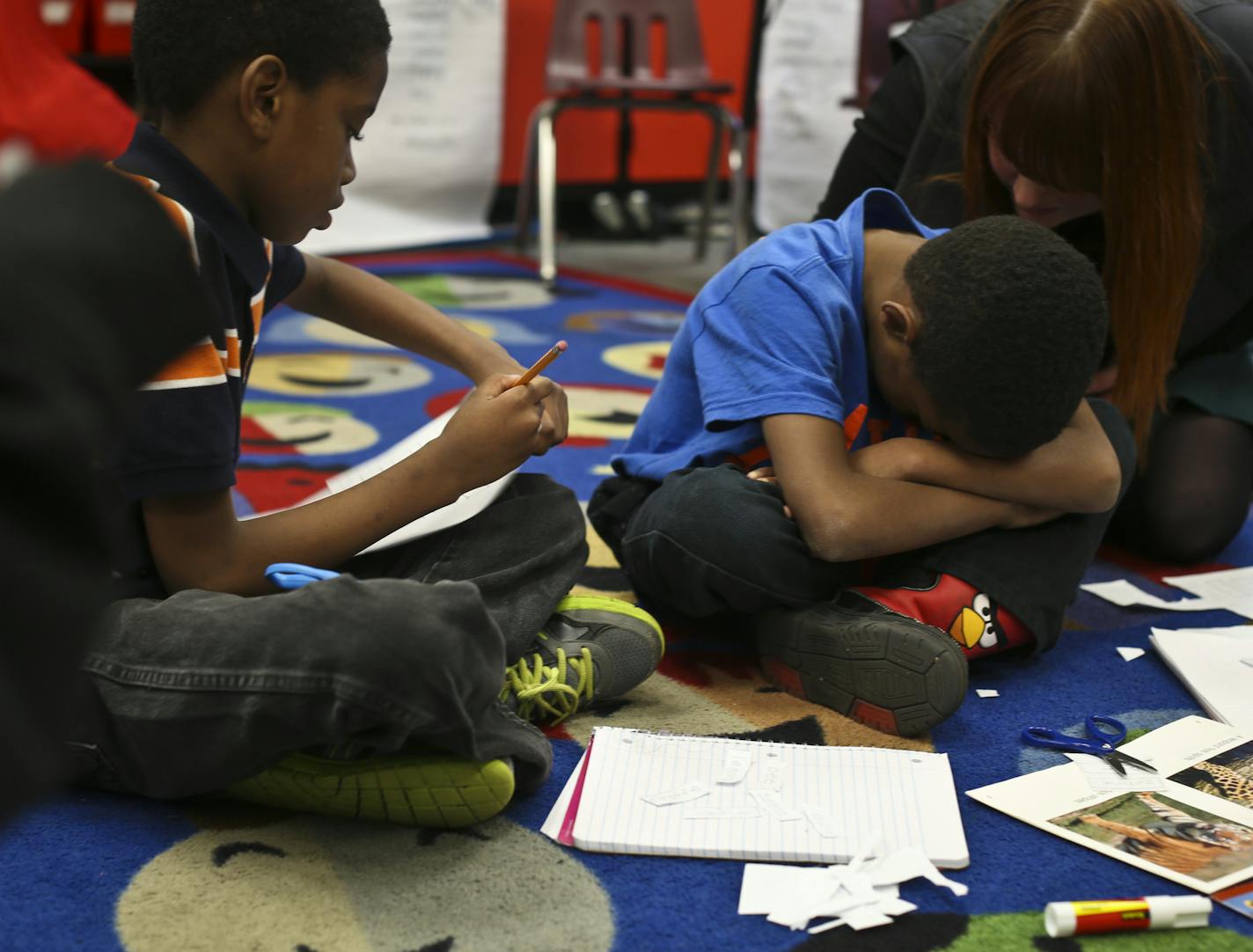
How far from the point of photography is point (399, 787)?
2.65ft

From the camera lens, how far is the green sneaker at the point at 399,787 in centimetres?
80

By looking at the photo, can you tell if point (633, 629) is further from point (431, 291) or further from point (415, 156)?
point (415, 156)

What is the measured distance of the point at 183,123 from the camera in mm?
917

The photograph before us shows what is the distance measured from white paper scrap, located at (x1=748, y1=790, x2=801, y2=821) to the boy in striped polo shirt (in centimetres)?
15

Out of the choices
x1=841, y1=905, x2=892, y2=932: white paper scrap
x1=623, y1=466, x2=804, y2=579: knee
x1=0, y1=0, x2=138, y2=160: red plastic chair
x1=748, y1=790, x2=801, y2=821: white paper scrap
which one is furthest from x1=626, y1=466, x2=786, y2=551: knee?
x1=0, y1=0, x2=138, y2=160: red plastic chair

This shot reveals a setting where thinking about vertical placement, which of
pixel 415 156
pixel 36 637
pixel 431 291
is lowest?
pixel 431 291

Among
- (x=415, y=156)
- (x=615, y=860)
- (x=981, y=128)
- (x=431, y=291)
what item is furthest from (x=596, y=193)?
(x=615, y=860)

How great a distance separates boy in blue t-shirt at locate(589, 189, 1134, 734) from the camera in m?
0.98

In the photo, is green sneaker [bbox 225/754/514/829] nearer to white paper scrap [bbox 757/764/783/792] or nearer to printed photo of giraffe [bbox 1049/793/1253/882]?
white paper scrap [bbox 757/764/783/792]

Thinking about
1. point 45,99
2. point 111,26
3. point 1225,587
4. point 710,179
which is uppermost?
point 111,26

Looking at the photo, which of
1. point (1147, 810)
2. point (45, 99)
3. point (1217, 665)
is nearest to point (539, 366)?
point (1147, 810)

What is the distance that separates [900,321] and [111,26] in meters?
2.51

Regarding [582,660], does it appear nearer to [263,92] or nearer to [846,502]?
[846,502]

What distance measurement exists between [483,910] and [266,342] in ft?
5.55
